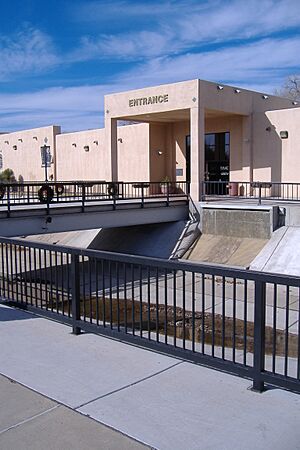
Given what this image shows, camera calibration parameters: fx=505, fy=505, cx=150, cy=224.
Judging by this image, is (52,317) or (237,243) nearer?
(52,317)

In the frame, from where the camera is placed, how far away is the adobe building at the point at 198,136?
23359mm

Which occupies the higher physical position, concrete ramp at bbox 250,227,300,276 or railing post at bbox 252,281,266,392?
railing post at bbox 252,281,266,392

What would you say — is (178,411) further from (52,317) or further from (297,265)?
(297,265)

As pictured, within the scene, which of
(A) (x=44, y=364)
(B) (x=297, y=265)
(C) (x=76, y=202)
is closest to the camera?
(A) (x=44, y=364)

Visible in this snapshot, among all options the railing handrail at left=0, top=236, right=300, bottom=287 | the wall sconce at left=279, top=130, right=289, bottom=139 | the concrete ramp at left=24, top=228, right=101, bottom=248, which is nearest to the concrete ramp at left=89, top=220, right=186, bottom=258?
the concrete ramp at left=24, top=228, right=101, bottom=248

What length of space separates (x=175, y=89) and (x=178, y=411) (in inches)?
835

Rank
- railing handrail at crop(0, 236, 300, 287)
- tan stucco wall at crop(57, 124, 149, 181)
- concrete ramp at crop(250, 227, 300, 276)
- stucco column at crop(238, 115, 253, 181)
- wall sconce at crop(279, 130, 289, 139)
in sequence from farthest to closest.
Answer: tan stucco wall at crop(57, 124, 149, 181) → stucco column at crop(238, 115, 253, 181) → wall sconce at crop(279, 130, 289, 139) → concrete ramp at crop(250, 227, 300, 276) → railing handrail at crop(0, 236, 300, 287)

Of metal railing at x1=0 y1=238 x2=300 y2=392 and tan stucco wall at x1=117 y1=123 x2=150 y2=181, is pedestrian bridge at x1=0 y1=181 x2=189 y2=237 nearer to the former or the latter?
tan stucco wall at x1=117 y1=123 x2=150 y2=181

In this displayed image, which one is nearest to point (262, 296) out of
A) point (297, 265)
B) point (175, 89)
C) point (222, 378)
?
point (222, 378)

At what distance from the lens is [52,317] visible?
674 centimetres

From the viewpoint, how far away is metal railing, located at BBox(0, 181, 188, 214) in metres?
17.7

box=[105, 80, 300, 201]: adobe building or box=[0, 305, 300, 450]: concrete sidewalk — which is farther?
box=[105, 80, 300, 201]: adobe building

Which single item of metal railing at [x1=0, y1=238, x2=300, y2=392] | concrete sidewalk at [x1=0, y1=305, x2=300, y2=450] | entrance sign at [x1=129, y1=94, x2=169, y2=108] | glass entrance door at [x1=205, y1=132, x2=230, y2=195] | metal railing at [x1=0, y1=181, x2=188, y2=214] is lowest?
concrete sidewalk at [x1=0, y1=305, x2=300, y2=450]

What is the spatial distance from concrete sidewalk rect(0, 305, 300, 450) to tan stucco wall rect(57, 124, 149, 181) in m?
22.2
